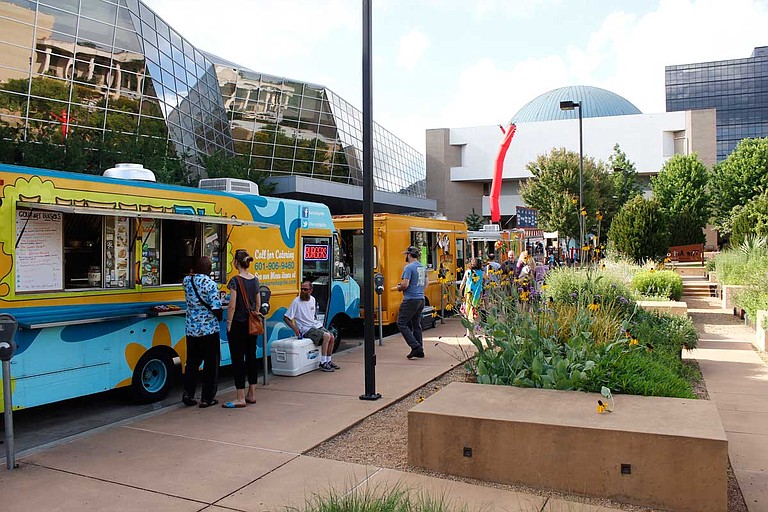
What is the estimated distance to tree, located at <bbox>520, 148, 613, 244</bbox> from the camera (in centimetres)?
4144

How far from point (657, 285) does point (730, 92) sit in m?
137

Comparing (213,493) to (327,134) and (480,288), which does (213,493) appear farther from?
(327,134)

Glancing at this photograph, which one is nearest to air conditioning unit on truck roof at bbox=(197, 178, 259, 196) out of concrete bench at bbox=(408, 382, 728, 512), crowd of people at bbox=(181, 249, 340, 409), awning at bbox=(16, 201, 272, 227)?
awning at bbox=(16, 201, 272, 227)

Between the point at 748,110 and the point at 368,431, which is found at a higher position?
the point at 748,110

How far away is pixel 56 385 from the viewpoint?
6812 mm

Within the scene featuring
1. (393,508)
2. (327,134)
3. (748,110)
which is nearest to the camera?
(393,508)

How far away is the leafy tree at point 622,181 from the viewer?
51219mm

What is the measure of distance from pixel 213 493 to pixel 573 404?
3.11m

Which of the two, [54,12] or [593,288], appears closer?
[593,288]

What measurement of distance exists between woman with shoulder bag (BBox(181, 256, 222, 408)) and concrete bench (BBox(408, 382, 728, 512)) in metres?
3.16

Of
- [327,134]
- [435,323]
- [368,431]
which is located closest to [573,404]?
[368,431]

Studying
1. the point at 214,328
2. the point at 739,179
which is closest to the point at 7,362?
the point at 214,328

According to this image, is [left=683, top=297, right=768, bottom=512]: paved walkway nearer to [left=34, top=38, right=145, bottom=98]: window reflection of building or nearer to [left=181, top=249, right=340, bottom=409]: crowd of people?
[left=181, top=249, right=340, bottom=409]: crowd of people

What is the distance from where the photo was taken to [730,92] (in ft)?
435
